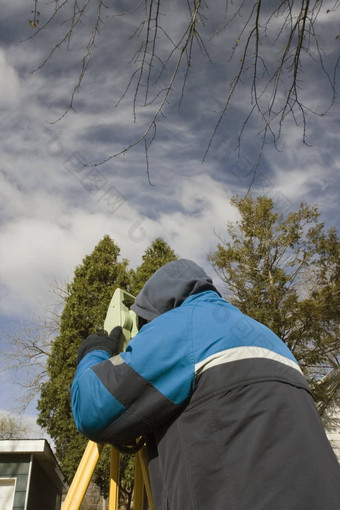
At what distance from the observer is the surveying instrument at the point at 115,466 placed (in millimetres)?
1577

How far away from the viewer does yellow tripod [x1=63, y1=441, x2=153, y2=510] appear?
5.14 feet

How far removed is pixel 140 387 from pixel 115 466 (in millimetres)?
895

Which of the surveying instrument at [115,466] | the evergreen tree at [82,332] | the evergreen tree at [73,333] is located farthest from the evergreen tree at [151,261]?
the surveying instrument at [115,466]

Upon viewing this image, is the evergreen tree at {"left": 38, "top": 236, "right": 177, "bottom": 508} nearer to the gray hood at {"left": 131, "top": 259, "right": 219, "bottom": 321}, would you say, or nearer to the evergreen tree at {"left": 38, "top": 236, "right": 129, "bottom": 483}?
the evergreen tree at {"left": 38, "top": 236, "right": 129, "bottom": 483}

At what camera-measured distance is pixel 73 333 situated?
10.6m

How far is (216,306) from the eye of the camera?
1.36 m

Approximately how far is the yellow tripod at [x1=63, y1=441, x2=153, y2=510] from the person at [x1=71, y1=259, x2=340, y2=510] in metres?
0.49

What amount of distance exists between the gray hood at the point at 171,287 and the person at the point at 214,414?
4.2 inches

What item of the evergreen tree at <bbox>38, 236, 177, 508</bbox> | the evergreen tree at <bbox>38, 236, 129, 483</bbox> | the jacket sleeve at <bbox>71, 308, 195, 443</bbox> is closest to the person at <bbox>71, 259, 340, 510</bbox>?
the jacket sleeve at <bbox>71, 308, 195, 443</bbox>

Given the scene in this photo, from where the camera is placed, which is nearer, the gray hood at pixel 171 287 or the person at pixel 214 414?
the person at pixel 214 414

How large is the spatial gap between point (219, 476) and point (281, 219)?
43.8 feet

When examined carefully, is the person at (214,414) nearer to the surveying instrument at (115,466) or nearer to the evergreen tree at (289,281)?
the surveying instrument at (115,466)

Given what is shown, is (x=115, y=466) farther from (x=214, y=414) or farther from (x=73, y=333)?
(x=73, y=333)

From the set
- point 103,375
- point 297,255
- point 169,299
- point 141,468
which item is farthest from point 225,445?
point 297,255
